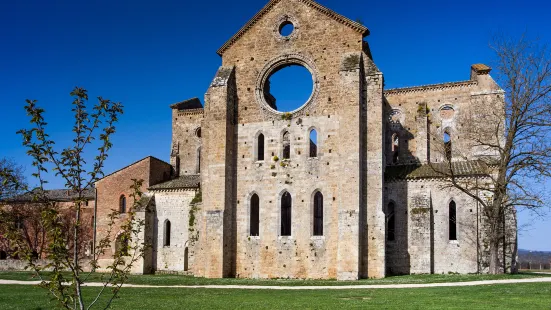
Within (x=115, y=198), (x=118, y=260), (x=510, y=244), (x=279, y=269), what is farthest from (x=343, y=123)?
(x=118, y=260)

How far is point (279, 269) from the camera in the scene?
31.3 meters

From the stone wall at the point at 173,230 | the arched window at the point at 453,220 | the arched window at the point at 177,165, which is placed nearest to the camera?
the arched window at the point at 453,220

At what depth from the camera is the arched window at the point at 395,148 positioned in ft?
122

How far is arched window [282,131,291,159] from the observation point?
33.2m

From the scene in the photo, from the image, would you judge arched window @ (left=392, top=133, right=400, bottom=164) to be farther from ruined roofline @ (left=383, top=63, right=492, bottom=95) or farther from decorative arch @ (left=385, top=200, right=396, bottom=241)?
decorative arch @ (left=385, top=200, right=396, bottom=241)

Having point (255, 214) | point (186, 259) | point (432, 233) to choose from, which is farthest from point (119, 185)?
point (432, 233)

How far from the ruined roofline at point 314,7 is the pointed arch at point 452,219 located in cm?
1089

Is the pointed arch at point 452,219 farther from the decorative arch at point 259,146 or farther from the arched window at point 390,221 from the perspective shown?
the decorative arch at point 259,146

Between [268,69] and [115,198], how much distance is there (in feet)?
51.2

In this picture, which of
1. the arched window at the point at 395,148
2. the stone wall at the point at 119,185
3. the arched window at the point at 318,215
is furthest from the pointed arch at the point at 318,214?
the stone wall at the point at 119,185

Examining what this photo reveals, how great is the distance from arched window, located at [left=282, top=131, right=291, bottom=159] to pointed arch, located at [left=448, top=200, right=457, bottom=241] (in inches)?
383

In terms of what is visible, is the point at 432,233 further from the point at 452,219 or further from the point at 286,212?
the point at 286,212

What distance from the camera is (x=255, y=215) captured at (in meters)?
32.8

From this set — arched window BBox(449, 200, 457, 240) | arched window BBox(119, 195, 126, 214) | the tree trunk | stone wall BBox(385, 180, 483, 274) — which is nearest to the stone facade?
stone wall BBox(385, 180, 483, 274)
